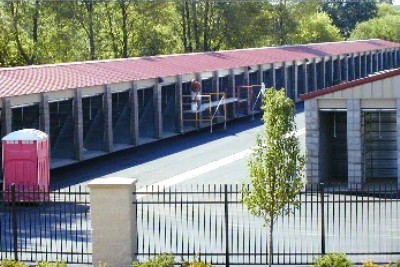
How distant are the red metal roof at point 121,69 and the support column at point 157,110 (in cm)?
62

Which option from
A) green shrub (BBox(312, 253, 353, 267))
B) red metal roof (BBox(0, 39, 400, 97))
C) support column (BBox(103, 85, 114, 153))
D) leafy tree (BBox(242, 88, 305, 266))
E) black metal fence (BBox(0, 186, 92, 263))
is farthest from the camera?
support column (BBox(103, 85, 114, 153))

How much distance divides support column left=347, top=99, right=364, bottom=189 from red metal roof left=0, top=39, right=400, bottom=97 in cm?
1105

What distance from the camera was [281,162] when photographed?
21312 millimetres

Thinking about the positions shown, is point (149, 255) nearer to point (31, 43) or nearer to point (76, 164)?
point (76, 164)

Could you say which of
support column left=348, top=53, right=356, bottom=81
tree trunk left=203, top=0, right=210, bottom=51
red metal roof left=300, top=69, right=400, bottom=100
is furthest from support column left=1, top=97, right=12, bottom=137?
tree trunk left=203, top=0, right=210, bottom=51

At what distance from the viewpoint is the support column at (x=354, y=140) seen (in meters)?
34.2

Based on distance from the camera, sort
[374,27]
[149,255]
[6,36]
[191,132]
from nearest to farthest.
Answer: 1. [149,255]
2. [191,132]
3. [6,36]
4. [374,27]

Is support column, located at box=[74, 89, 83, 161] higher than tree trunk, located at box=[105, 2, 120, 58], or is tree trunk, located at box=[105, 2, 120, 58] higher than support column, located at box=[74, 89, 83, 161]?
tree trunk, located at box=[105, 2, 120, 58]

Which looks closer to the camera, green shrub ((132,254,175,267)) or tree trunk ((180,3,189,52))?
green shrub ((132,254,175,267))

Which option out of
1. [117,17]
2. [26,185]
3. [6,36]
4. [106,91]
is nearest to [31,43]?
[6,36]

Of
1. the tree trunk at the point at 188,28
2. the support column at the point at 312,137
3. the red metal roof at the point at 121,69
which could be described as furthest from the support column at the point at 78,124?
the tree trunk at the point at 188,28

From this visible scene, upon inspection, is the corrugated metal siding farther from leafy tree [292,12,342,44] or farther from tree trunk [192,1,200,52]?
leafy tree [292,12,342,44]

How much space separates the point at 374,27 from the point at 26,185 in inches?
3979

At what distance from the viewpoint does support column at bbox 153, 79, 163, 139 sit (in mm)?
47750
